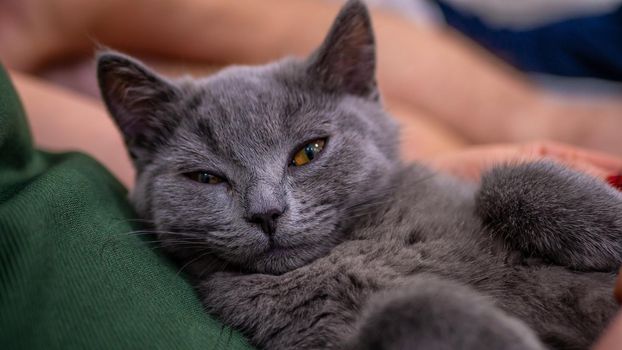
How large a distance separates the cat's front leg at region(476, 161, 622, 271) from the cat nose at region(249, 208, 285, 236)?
1.43 ft

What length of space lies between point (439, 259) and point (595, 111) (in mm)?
2107

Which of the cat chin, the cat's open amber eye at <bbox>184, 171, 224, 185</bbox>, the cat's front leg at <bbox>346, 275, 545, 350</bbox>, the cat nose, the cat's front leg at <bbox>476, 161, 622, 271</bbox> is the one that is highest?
the cat's front leg at <bbox>476, 161, 622, 271</bbox>

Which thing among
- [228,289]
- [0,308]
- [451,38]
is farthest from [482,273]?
[451,38]

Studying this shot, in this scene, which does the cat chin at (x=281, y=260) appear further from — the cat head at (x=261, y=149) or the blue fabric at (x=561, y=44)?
the blue fabric at (x=561, y=44)

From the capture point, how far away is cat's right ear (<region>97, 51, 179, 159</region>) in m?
1.18

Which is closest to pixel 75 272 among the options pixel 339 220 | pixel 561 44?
pixel 339 220

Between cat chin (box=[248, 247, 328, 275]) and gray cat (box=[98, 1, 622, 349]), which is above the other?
gray cat (box=[98, 1, 622, 349])

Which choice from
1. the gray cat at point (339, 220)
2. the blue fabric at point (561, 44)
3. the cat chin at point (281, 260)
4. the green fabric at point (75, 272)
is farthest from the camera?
the blue fabric at point (561, 44)

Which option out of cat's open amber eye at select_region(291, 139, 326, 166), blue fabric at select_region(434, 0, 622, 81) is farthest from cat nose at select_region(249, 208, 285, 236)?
blue fabric at select_region(434, 0, 622, 81)

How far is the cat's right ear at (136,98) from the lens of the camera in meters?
1.18

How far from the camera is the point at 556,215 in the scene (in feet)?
3.18

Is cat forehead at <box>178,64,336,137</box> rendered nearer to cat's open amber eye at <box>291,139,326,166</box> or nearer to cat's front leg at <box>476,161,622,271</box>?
cat's open amber eye at <box>291,139,326,166</box>

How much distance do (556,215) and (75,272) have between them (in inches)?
33.8

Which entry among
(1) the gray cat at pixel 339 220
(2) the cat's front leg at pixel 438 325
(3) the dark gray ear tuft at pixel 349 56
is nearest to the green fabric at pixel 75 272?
(1) the gray cat at pixel 339 220
